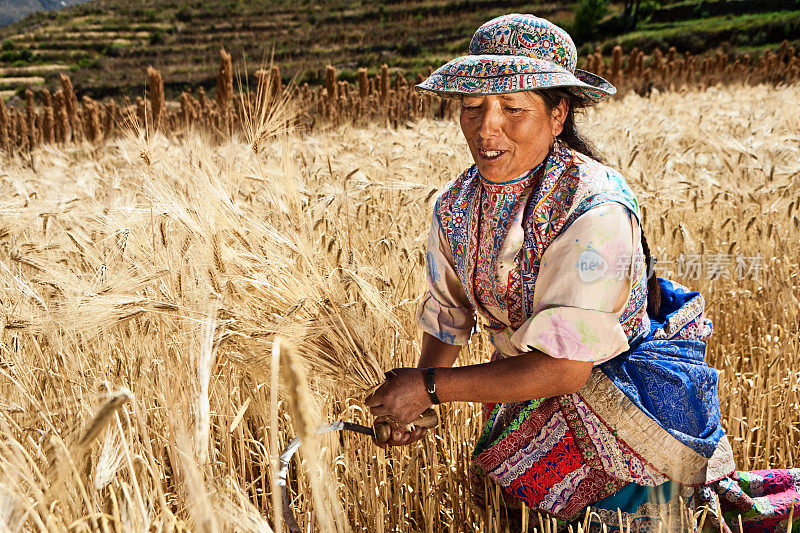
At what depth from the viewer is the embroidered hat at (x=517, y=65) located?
1.38 meters

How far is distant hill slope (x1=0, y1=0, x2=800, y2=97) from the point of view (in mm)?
38562

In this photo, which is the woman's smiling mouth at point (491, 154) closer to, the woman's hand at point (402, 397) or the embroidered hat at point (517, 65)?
the embroidered hat at point (517, 65)

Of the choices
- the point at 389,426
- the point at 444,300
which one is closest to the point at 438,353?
the point at 444,300

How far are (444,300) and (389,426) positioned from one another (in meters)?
0.41

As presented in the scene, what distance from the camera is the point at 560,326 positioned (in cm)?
134

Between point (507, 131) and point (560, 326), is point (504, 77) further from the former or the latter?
point (560, 326)

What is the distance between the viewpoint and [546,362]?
1.37 m

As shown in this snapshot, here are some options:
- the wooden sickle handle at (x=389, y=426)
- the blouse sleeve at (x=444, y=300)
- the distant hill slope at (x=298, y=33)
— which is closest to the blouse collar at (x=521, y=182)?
the blouse sleeve at (x=444, y=300)

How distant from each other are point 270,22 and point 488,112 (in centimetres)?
6422

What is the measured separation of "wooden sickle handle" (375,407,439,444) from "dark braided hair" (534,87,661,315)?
0.66 m

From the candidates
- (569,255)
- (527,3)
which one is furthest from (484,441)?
(527,3)

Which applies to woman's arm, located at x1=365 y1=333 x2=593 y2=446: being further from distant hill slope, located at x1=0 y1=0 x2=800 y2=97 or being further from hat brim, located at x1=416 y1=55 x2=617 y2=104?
distant hill slope, located at x1=0 y1=0 x2=800 y2=97

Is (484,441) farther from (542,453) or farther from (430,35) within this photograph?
(430,35)

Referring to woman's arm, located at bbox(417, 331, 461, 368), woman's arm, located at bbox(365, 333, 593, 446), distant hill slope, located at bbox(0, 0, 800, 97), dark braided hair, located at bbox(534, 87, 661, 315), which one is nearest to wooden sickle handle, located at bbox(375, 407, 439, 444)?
woman's arm, located at bbox(365, 333, 593, 446)
